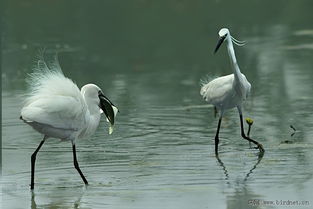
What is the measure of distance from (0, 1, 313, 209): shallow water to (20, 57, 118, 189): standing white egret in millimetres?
570

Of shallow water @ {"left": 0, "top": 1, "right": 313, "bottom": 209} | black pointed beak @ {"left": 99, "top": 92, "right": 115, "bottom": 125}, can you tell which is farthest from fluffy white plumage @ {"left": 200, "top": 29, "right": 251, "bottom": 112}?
black pointed beak @ {"left": 99, "top": 92, "right": 115, "bottom": 125}

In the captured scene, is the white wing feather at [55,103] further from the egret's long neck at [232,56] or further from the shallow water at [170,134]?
the egret's long neck at [232,56]

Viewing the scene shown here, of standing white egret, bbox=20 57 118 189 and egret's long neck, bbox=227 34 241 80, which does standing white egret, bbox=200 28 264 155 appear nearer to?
egret's long neck, bbox=227 34 241 80

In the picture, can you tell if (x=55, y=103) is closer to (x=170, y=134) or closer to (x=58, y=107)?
(x=58, y=107)

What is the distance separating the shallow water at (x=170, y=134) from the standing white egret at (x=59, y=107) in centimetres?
57

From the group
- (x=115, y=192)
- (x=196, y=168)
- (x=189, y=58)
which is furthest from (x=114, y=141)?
(x=189, y=58)

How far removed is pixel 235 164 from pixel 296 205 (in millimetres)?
2146

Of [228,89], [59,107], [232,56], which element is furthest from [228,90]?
[59,107]

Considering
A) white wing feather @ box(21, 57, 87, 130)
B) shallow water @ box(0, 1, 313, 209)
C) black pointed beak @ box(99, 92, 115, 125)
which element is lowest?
shallow water @ box(0, 1, 313, 209)

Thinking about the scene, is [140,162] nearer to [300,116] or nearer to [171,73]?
[300,116]

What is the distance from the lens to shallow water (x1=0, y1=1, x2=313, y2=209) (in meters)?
9.05

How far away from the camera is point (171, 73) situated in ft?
59.9

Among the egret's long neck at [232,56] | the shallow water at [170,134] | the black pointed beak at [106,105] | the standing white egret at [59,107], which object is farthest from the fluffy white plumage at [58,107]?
the egret's long neck at [232,56]

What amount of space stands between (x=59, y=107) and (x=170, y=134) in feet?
10.5
